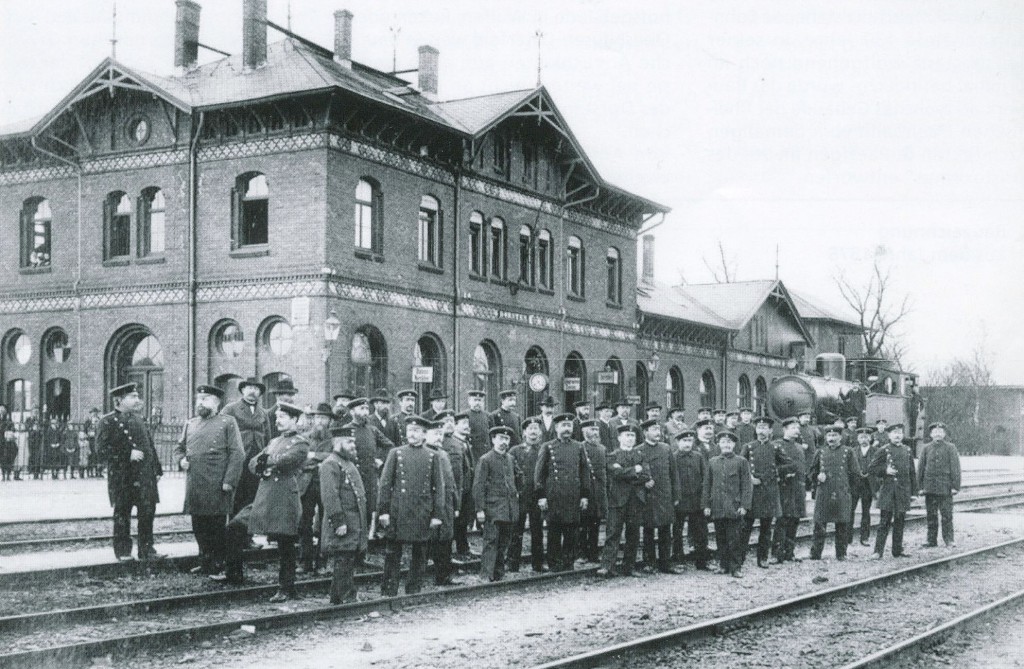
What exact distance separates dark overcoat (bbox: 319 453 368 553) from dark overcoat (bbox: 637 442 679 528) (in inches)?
158

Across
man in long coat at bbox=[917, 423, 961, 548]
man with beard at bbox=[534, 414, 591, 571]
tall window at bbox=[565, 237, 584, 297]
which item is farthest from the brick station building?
man in long coat at bbox=[917, 423, 961, 548]

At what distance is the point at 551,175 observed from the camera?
31.1 m

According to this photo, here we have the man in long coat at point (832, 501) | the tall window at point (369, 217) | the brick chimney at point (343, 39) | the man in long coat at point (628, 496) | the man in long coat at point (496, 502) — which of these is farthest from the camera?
the brick chimney at point (343, 39)

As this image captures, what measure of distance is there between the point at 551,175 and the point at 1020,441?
160 ft

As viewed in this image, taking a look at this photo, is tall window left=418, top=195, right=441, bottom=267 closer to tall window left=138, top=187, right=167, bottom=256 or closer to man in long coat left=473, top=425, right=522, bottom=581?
tall window left=138, top=187, right=167, bottom=256

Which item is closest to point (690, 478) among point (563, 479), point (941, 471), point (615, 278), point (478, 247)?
point (563, 479)

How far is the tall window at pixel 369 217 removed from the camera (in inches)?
952

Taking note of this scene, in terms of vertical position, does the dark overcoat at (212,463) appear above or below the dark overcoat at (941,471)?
above

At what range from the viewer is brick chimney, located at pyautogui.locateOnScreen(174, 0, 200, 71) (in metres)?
27.2

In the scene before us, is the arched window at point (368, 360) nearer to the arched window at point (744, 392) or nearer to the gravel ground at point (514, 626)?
the gravel ground at point (514, 626)

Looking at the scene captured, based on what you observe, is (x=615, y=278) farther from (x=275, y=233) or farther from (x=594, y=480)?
(x=594, y=480)

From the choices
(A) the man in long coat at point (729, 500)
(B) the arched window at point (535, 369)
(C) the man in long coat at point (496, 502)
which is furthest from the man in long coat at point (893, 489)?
(B) the arched window at point (535, 369)

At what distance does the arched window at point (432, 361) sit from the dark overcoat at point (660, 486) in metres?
13.2

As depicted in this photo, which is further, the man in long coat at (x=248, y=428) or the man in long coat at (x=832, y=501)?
the man in long coat at (x=832, y=501)
